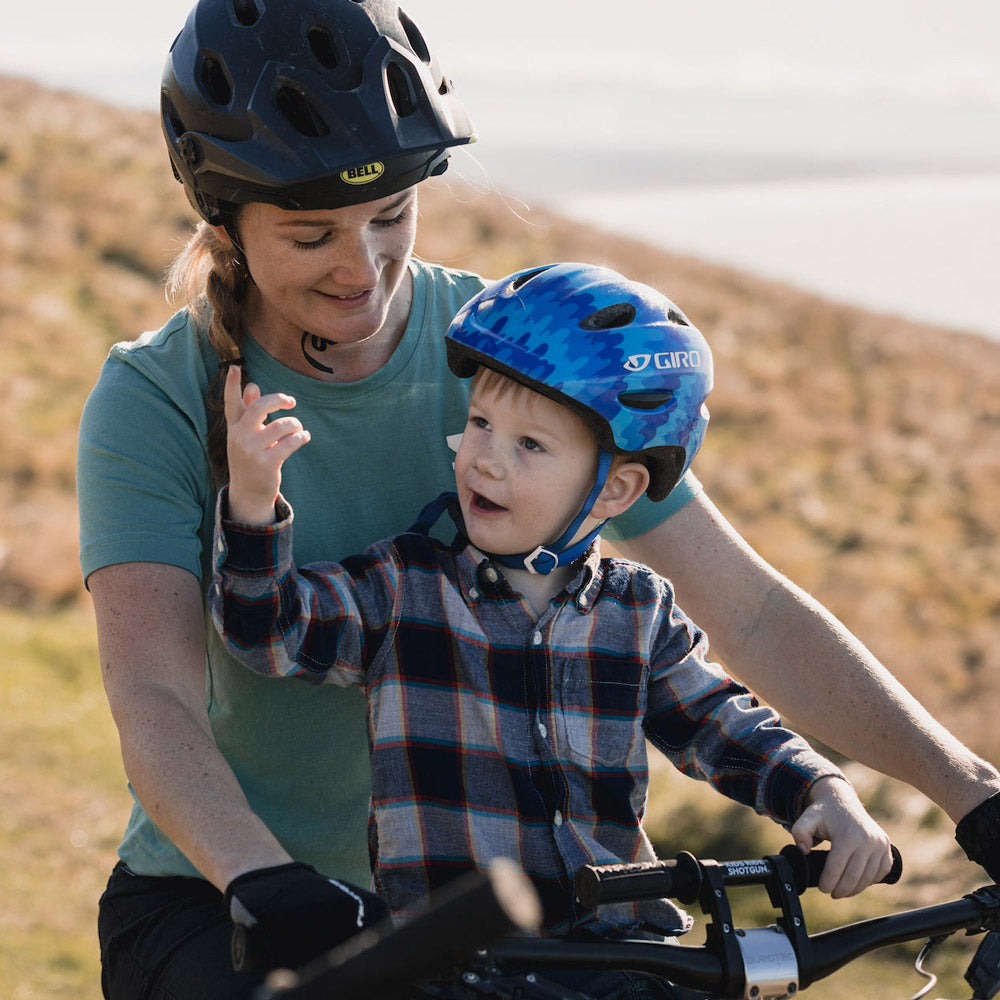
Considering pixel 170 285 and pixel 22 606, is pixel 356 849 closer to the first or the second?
pixel 170 285

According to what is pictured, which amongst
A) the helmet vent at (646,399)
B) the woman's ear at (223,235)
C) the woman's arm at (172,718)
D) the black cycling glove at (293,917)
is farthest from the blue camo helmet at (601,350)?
the black cycling glove at (293,917)

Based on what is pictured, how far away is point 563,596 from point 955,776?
3.01ft

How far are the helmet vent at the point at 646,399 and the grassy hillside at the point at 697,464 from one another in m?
0.49

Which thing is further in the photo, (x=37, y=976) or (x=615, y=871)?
(x=37, y=976)

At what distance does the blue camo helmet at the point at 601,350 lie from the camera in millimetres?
3033

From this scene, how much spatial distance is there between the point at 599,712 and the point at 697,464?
19.6m

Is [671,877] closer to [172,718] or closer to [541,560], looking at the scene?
[541,560]

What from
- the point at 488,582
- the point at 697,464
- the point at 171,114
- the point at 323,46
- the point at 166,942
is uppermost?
the point at 323,46

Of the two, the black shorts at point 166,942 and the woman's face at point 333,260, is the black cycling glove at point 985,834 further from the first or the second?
the woman's face at point 333,260

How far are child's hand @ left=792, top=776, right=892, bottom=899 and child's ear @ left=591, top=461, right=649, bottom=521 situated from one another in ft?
2.56

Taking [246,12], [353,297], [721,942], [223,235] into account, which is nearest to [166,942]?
[721,942]

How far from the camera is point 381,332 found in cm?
362

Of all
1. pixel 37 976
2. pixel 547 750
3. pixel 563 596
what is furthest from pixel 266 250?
pixel 37 976

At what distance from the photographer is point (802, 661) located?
340cm
